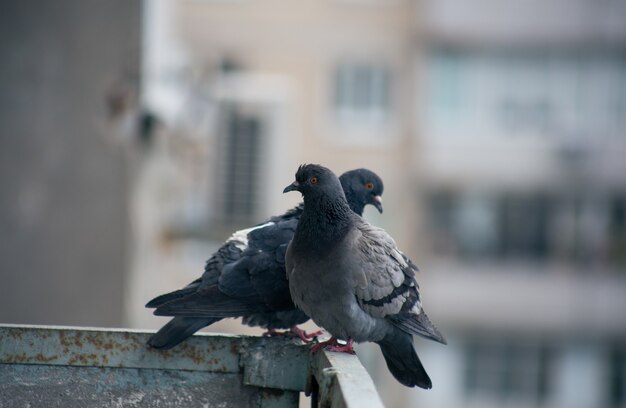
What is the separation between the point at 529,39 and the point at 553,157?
283 cm

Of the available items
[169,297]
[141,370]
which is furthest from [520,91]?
[141,370]

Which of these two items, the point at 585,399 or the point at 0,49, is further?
the point at 585,399

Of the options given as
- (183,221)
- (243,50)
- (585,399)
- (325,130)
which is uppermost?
(243,50)

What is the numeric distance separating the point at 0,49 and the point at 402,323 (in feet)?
16.1

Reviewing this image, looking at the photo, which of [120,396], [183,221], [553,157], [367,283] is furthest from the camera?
[553,157]

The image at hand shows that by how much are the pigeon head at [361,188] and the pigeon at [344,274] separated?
1025 mm

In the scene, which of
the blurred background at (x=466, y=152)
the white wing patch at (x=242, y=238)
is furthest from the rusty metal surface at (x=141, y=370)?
the blurred background at (x=466, y=152)

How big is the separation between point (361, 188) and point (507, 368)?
2192cm

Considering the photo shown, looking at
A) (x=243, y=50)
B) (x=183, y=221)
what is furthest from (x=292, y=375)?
(x=243, y=50)

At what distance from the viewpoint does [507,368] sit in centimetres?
2741

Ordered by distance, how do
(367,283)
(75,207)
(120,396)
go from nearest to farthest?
(120,396) → (367,283) → (75,207)

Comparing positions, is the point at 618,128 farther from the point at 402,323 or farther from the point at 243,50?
the point at 402,323

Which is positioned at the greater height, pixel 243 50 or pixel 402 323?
pixel 243 50

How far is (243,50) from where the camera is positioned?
26125 millimetres
